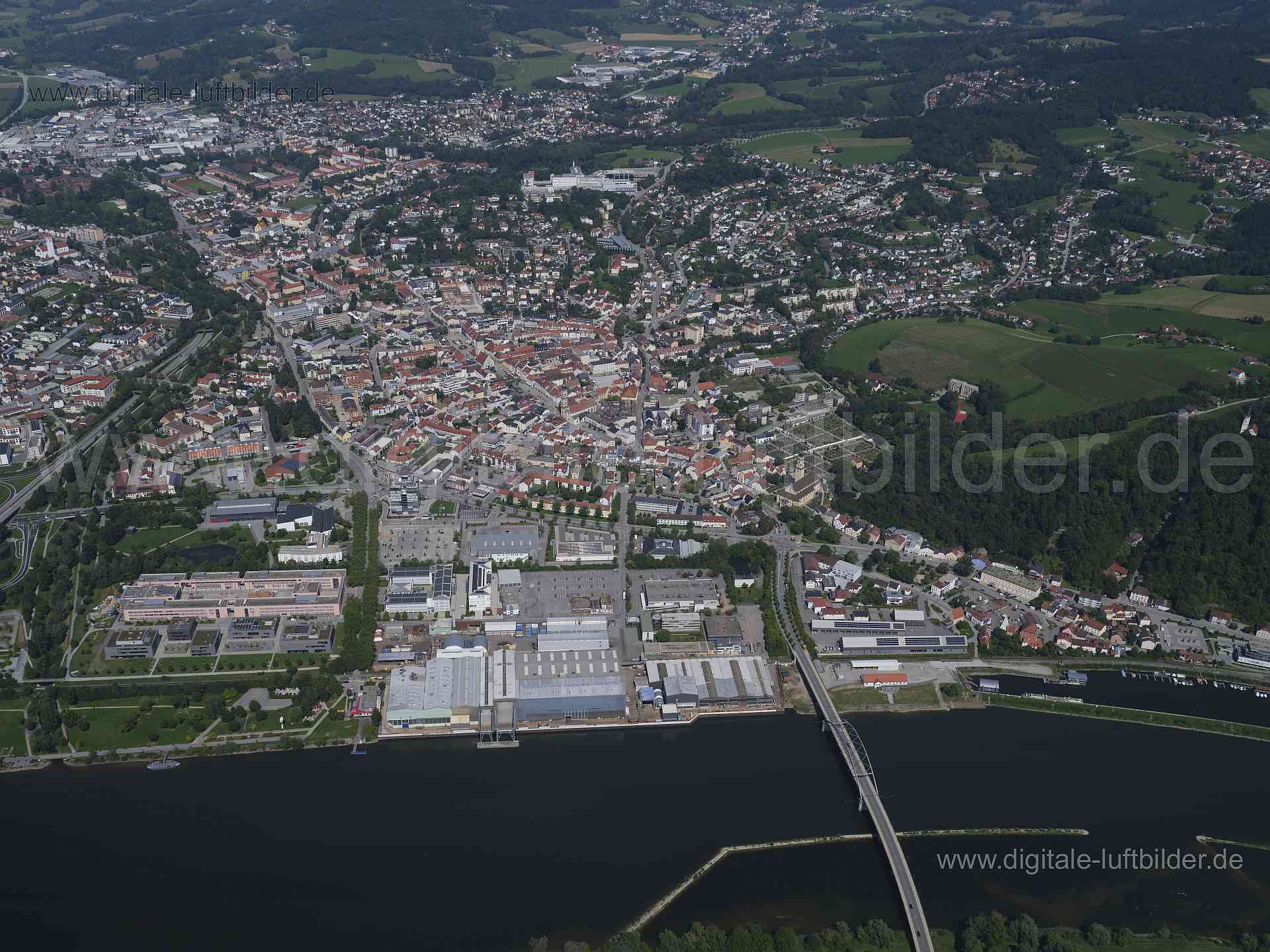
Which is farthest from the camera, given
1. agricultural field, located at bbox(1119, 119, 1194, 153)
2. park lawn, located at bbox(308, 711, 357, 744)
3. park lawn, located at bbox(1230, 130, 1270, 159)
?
agricultural field, located at bbox(1119, 119, 1194, 153)

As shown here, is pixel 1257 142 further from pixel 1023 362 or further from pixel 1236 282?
pixel 1023 362

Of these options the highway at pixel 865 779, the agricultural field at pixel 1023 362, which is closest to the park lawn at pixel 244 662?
the highway at pixel 865 779

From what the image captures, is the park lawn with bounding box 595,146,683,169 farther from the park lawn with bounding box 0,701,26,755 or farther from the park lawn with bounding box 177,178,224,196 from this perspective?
the park lawn with bounding box 0,701,26,755

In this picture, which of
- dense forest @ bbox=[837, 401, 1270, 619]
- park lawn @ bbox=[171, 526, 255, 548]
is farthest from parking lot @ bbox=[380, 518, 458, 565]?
dense forest @ bbox=[837, 401, 1270, 619]

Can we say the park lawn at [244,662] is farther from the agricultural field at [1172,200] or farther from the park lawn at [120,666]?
the agricultural field at [1172,200]

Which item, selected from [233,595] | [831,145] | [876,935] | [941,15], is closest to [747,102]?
[831,145]

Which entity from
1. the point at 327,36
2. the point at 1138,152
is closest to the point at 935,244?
the point at 1138,152
